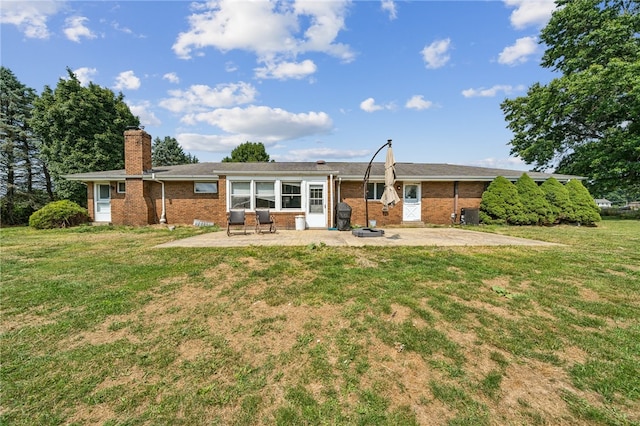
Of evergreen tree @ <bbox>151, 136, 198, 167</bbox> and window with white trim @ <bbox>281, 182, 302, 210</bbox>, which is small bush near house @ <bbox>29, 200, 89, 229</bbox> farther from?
evergreen tree @ <bbox>151, 136, 198, 167</bbox>

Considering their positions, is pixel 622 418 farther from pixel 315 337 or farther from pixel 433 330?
pixel 315 337

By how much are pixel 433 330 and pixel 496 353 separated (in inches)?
26.1

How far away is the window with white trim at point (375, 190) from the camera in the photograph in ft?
47.3

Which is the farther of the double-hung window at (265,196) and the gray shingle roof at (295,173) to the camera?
the double-hung window at (265,196)

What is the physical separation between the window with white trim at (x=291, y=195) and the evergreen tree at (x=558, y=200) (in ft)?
41.6

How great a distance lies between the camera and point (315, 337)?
10.6 feet

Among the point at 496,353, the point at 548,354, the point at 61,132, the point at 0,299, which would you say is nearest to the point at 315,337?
the point at 496,353

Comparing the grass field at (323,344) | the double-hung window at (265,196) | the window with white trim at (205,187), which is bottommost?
the grass field at (323,344)

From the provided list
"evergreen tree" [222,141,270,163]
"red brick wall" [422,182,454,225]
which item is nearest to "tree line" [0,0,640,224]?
"red brick wall" [422,182,454,225]

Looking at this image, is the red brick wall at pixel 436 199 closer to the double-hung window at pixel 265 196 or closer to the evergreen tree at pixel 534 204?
the evergreen tree at pixel 534 204

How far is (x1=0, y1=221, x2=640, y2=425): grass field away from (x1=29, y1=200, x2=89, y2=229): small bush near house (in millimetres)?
10460

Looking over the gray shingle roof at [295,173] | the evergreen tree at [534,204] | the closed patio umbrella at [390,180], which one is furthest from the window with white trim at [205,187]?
the evergreen tree at [534,204]

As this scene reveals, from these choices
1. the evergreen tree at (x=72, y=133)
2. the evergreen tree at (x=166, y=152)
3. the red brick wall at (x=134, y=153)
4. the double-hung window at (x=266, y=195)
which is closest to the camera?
the double-hung window at (x=266, y=195)

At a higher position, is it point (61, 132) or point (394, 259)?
point (61, 132)
